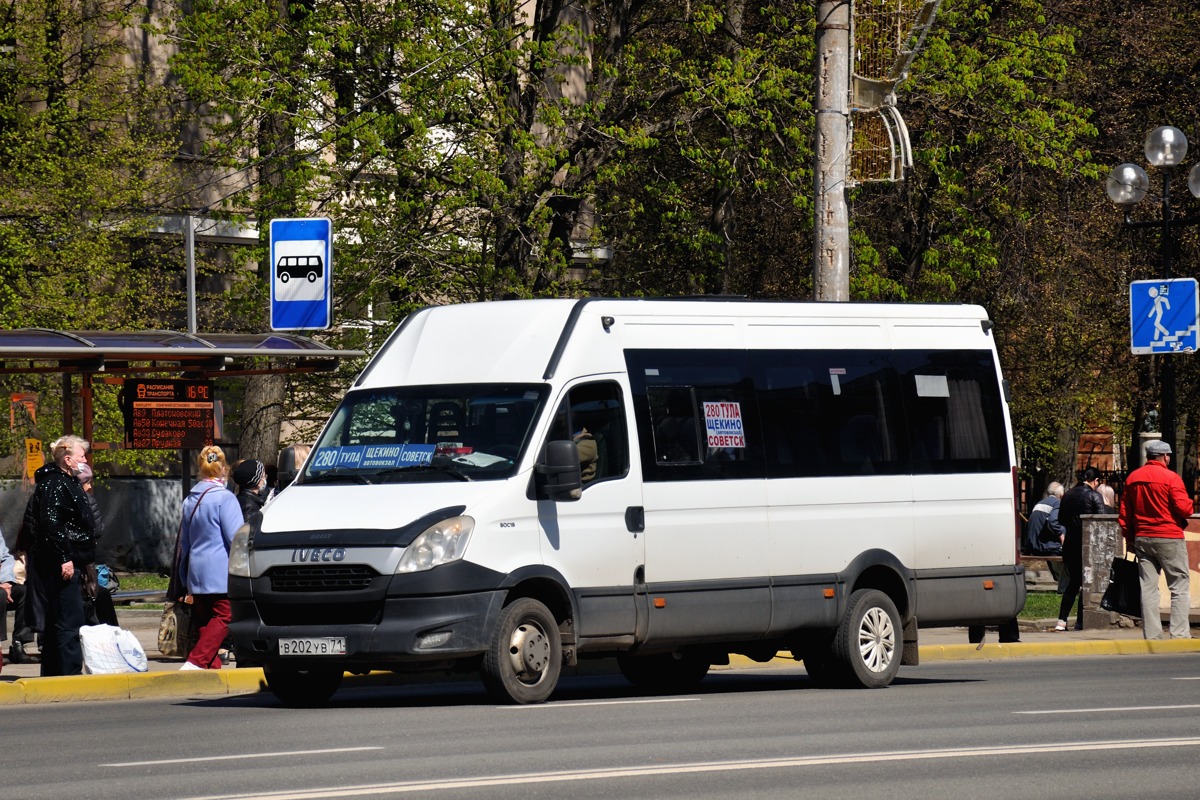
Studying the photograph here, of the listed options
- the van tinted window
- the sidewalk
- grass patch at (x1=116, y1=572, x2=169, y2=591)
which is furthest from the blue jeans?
grass patch at (x1=116, y1=572, x2=169, y2=591)

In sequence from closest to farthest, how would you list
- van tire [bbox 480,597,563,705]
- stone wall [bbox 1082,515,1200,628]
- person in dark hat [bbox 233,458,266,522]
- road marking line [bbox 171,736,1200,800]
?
1. road marking line [bbox 171,736,1200,800]
2. van tire [bbox 480,597,563,705]
3. person in dark hat [bbox 233,458,266,522]
4. stone wall [bbox 1082,515,1200,628]

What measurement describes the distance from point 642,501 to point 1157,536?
25.8 ft

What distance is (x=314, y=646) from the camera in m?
12.8

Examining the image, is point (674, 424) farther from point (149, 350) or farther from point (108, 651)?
point (149, 350)

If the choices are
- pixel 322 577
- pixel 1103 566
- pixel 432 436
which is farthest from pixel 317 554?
pixel 1103 566

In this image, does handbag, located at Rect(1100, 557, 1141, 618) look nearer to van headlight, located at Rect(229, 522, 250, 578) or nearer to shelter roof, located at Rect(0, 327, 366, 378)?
shelter roof, located at Rect(0, 327, 366, 378)

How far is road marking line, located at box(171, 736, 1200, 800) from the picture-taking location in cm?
867

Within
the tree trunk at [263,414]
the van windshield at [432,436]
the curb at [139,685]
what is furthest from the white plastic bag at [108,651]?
the tree trunk at [263,414]

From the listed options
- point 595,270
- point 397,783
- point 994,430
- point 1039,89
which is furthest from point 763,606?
point 1039,89

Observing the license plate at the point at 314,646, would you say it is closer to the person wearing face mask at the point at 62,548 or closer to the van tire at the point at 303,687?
the van tire at the point at 303,687

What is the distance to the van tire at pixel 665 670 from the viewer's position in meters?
15.7

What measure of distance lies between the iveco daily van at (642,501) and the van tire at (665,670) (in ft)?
0.07

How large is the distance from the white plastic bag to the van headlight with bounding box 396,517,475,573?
3.36 metres

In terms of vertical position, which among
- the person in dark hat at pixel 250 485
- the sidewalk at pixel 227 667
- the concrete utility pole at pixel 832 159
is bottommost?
the sidewalk at pixel 227 667
